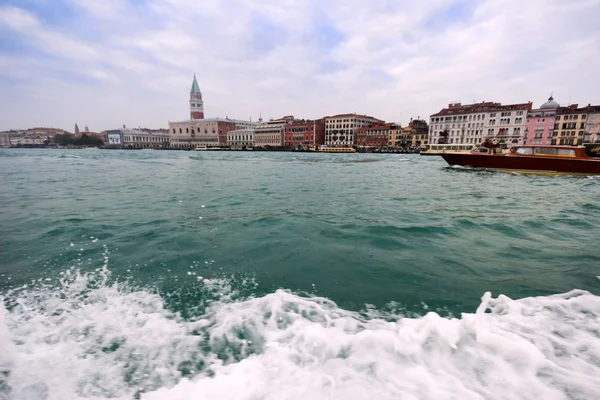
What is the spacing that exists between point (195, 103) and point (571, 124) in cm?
10703

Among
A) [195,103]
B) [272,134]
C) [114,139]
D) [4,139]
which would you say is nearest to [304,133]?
[272,134]

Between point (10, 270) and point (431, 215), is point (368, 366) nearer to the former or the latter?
point (10, 270)

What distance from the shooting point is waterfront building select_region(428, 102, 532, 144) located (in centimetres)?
5747

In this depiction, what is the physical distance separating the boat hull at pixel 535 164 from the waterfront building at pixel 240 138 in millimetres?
80416

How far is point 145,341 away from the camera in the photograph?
2.31 metres

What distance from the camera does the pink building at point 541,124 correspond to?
54.4m

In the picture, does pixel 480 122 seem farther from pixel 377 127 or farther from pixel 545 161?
pixel 545 161

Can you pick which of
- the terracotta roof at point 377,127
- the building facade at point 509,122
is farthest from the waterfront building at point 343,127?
the building facade at point 509,122

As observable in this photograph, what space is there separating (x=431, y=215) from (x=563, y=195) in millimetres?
7125

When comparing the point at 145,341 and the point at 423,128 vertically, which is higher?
the point at 423,128

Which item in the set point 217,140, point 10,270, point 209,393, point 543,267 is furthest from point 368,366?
point 217,140

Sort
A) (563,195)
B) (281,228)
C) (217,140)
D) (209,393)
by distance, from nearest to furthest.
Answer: (209,393) < (281,228) < (563,195) < (217,140)

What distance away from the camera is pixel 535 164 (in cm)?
1730

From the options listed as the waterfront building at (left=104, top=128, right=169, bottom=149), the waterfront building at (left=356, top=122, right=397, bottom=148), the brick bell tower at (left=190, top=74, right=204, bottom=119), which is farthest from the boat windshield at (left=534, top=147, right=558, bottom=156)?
the waterfront building at (left=104, top=128, right=169, bottom=149)
